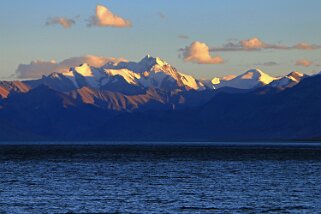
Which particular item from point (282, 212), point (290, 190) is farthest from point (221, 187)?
point (282, 212)

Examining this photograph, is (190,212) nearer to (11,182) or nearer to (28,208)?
(28,208)

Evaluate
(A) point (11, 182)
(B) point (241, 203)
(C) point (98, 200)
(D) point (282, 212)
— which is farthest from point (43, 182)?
(D) point (282, 212)

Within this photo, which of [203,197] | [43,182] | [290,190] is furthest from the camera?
[43,182]

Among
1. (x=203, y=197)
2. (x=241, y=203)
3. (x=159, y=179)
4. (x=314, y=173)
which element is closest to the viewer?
(x=241, y=203)

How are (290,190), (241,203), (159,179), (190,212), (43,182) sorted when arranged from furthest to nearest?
(159,179)
(43,182)
(290,190)
(241,203)
(190,212)

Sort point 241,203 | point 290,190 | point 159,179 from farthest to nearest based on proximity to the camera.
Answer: point 159,179, point 290,190, point 241,203

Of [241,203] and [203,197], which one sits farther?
[203,197]

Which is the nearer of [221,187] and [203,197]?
[203,197]

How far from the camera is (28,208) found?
75062 millimetres

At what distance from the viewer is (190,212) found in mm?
72250

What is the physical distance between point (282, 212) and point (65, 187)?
3421cm

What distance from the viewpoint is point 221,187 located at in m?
100

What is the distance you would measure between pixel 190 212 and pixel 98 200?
13847mm

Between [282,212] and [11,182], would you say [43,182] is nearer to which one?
[11,182]
